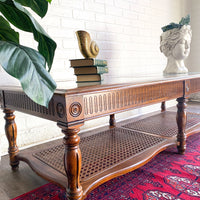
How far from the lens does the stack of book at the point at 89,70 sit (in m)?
1.08

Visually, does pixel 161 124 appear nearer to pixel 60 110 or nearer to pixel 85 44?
pixel 85 44

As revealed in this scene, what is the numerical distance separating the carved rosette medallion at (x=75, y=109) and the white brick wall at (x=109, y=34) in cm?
75

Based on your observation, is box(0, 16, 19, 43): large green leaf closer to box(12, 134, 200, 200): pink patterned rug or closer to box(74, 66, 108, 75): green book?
box(74, 66, 108, 75): green book

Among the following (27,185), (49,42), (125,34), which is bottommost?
(27,185)

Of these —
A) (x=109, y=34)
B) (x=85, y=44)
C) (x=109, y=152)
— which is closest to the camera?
(x=85, y=44)

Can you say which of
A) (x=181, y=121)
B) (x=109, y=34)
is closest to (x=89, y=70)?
(x=181, y=121)

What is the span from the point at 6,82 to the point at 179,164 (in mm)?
1421

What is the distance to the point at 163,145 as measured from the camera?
1.39 m


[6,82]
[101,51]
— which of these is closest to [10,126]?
[6,82]

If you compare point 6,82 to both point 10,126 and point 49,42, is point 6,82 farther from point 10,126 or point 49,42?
point 49,42

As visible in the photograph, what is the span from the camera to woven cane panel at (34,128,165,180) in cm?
114

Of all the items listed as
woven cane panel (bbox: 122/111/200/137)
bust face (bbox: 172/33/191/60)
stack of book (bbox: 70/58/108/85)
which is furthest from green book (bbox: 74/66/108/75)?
bust face (bbox: 172/33/191/60)

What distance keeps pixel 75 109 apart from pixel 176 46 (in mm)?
1359

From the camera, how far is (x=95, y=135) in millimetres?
1682
